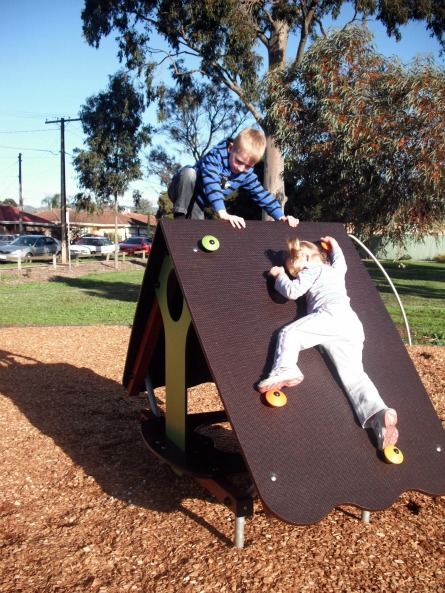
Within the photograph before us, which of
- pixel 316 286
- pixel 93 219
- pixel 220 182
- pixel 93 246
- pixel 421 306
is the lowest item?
pixel 93 246

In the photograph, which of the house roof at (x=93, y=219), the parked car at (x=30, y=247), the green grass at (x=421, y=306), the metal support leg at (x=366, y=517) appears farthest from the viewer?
the house roof at (x=93, y=219)

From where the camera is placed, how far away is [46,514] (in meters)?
3.28

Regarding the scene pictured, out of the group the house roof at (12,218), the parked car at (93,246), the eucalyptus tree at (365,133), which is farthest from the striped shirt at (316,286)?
the house roof at (12,218)

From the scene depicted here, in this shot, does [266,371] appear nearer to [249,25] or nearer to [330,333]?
[330,333]

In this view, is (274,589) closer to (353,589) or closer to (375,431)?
(353,589)

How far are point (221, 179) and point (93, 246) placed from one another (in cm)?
3825

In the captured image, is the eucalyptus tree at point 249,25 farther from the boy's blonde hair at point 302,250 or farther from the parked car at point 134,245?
the parked car at point 134,245

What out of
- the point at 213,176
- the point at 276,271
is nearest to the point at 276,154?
the point at 213,176

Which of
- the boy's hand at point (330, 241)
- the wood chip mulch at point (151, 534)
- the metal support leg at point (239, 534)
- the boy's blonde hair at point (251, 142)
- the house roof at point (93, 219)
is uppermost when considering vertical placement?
the boy's blonde hair at point (251, 142)

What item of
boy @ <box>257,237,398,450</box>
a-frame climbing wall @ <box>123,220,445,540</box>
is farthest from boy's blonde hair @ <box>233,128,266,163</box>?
boy @ <box>257,237,398,450</box>

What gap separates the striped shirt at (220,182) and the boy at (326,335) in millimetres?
881

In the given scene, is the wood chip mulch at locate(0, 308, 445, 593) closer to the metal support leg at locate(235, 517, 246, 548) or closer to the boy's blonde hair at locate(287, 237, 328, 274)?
the metal support leg at locate(235, 517, 246, 548)

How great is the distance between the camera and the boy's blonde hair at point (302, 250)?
11.0 feet

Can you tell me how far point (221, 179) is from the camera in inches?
168
